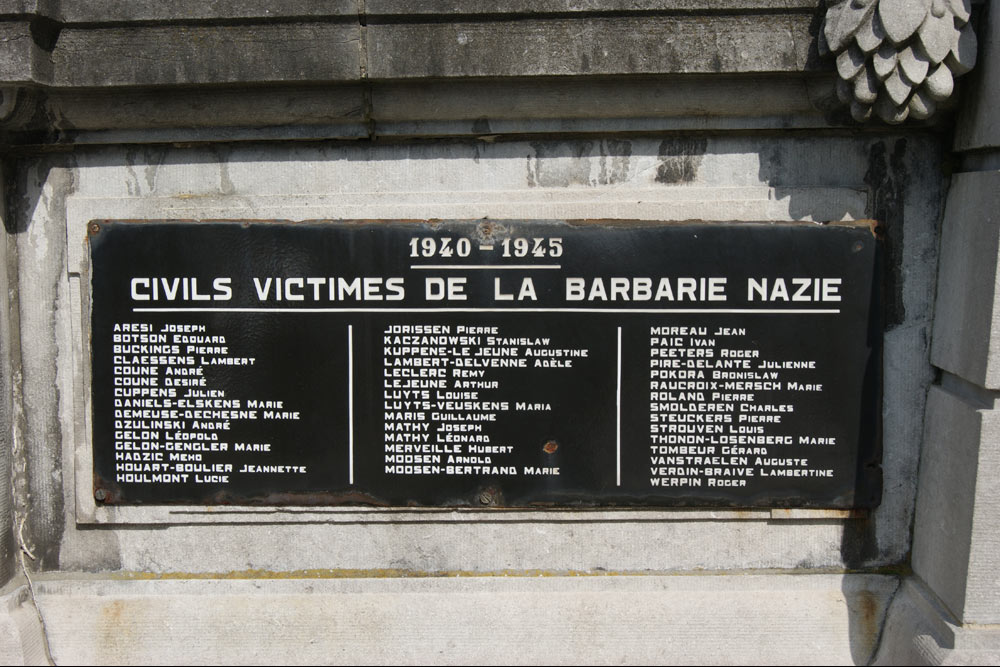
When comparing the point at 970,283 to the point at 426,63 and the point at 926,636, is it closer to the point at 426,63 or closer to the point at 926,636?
the point at 926,636

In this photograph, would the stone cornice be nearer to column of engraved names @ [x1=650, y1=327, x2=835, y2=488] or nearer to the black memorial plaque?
the black memorial plaque

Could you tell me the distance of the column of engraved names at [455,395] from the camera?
301 cm

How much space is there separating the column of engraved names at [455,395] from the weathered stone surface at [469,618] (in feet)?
1.62

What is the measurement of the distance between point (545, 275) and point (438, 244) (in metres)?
0.43

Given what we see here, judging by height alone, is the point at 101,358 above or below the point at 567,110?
below

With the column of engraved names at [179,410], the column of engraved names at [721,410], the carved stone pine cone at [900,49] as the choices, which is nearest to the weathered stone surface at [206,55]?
the column of engraved names at [179,410]

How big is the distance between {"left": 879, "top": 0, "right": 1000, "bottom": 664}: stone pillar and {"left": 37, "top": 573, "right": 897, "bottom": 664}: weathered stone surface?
0.85ft

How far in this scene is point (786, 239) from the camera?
2941 mm

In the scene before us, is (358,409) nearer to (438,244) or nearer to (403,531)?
(403,531)

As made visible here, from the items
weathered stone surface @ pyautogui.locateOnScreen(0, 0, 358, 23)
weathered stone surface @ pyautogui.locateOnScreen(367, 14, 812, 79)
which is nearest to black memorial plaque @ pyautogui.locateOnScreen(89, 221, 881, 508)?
weathered stone surface @ pyautogui.locateOnScreen(367, 14, 812, 79)

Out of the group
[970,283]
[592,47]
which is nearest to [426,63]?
[592,47]

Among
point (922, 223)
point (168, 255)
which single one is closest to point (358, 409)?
point (168, 255)

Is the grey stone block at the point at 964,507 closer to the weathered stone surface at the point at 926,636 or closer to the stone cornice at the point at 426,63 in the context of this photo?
the weathered stone surface at the point at 926,636

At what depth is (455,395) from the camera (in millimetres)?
3039
